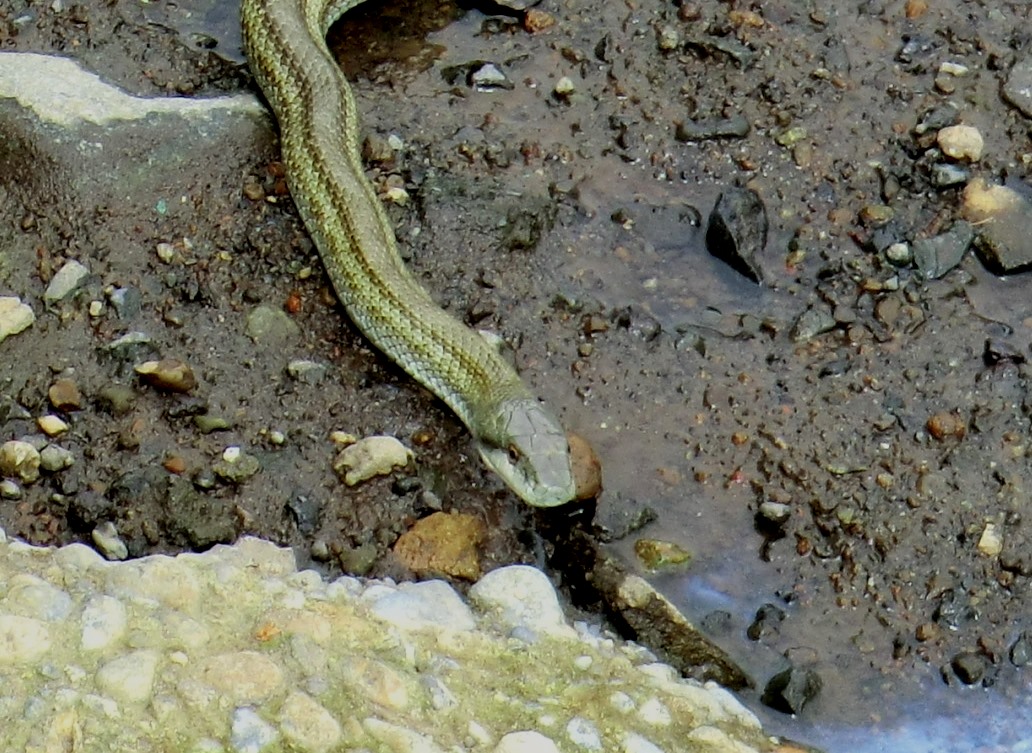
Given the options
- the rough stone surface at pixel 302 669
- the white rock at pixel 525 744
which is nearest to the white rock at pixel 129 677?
the rough stone surface at pixel 302 669

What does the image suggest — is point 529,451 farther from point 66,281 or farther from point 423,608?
point 66,281

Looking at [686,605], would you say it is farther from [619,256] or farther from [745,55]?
[745,55]

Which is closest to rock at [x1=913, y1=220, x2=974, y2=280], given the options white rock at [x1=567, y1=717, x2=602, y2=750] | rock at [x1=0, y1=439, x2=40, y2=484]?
white rock at [x1=567, y1=717, x2=602, y2=750]

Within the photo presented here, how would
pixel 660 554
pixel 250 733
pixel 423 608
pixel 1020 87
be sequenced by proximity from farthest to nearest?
pixel 1020 87 < pixel 660 554 < pixel 423 608 < pixel 250 733

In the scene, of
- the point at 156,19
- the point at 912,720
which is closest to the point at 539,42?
the point at 156,19

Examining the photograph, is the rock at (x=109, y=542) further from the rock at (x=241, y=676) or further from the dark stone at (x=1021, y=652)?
the dark stone at (x=1021, y=652)

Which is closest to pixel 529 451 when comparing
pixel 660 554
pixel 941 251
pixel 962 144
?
pixel 660 554
